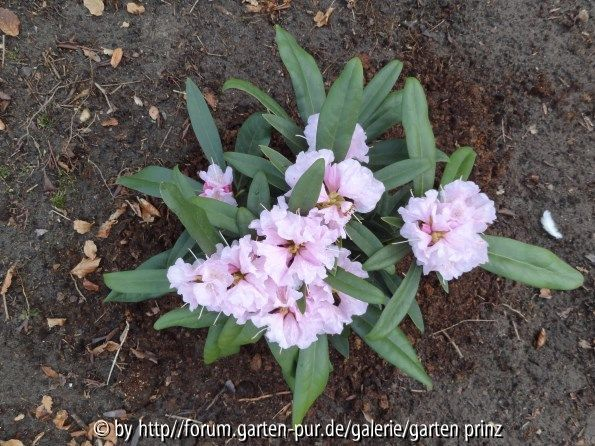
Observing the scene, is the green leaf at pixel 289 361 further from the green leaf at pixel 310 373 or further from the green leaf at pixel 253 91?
Result: the green leaf at pixel 253 91

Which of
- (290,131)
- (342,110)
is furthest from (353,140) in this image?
(290,131)

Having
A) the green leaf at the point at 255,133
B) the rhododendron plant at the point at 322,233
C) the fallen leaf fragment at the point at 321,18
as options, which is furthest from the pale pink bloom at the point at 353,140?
the fallen leaf fragment at the point at 321,18

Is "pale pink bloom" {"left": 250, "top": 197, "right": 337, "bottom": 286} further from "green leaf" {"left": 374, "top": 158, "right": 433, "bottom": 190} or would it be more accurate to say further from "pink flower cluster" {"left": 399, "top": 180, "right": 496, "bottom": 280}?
"green leaf" {"left": 374, "top": 158, "right": 433, "bottom": 190}

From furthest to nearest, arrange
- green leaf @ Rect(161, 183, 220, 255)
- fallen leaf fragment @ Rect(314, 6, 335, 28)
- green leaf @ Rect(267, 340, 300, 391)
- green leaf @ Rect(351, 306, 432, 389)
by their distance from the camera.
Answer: fallen leaf fragment @ Rect(314, 6, 335, 28)
green leaf @ Rect(267, 340, 300, 391)
green leaf @ Rect(351, 306, 432, 389)
green leaf @ Rect(161, 183, 220, 255)

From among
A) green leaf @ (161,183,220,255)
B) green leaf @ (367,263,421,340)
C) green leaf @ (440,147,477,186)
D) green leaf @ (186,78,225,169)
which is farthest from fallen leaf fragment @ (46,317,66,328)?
green leaf @ (440,147,477,186)

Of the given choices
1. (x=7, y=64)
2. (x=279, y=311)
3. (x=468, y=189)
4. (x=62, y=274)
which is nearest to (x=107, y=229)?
(x=62, y=274)

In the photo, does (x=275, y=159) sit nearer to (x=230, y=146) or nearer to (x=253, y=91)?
(x=253, y=91)
